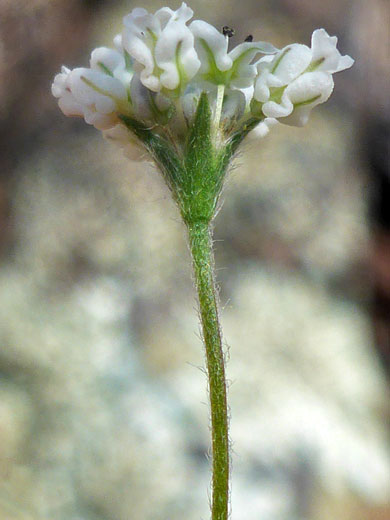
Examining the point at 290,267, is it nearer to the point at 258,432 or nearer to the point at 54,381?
the point at 258,432

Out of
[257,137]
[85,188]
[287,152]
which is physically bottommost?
[257,137]

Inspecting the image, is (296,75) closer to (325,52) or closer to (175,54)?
(325,52)

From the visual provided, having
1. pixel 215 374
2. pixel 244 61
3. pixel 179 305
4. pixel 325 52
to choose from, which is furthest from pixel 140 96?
pixel 179 305

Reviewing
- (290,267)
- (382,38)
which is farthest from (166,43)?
(382,38)

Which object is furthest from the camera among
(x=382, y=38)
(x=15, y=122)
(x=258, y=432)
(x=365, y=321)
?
(x=382, y=38)

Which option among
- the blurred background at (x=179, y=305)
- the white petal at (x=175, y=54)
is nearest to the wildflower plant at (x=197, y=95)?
the white petal at (x=175, y=54)

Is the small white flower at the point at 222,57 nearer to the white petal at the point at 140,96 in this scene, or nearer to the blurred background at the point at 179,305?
the white petal at the point at 140,96

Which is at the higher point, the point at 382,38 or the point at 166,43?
the point at 382,38
